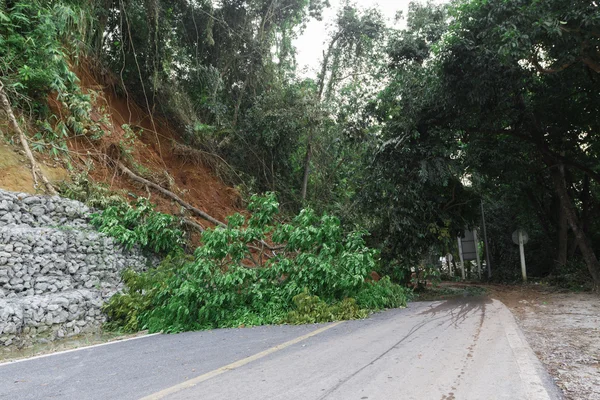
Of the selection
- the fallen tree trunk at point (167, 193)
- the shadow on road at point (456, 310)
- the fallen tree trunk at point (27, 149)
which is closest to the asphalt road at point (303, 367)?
the shadow on road at point (456, 310)

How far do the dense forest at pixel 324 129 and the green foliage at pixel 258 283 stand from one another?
41 millimetres

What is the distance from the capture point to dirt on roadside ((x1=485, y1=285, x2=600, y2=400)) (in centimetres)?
393

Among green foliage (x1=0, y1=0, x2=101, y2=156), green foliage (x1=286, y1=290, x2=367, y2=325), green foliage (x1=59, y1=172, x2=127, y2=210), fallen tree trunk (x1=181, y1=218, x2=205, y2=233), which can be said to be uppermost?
green foliage (x1=0, y1=0, x2=101, y2=156)

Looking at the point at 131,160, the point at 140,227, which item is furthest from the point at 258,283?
the point at 131,160

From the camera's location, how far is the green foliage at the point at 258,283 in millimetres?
7988

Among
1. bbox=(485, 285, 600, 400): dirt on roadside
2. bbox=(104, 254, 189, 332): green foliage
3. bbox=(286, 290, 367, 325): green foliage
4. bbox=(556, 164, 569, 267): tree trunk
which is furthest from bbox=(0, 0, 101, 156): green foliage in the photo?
bbox=(556, 164, 569, 267): tree trunk

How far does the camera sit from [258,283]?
8.55 m

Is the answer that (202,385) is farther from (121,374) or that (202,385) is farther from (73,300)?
(73,300)

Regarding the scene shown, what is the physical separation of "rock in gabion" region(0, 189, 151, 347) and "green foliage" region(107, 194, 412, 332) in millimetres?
708

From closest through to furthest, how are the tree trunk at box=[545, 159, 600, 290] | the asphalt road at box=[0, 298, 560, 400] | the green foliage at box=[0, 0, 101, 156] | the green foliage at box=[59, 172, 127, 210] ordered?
the asphalt road at box=[0, 298, 560, 400], the green foliage at box=[0, 0, 101, 156], the green foliage at box=[59, 172, 127, 210], the tree trunk at box=[545, 159, 600, 290]

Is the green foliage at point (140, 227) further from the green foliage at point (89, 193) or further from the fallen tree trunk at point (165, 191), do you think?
the fallen tree trunk at point (165, 191)

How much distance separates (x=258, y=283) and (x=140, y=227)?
374 centimetres

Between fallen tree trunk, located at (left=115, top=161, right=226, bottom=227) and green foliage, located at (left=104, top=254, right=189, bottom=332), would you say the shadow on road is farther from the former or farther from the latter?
fallen tree trunk, located at (left=115, top=161, right=226, bottom=227)

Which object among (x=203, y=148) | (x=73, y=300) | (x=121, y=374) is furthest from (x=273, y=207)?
(x=203, y=148)
